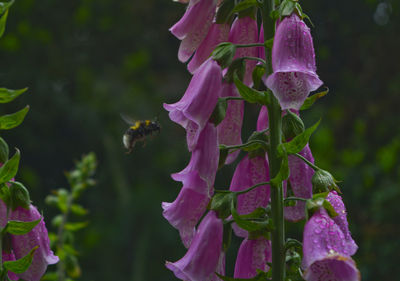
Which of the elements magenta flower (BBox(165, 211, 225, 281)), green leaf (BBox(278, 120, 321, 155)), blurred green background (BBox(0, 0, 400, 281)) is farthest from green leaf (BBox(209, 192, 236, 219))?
blurred green background (BBox(0, 0, 400, 281))

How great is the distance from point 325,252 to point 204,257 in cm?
17

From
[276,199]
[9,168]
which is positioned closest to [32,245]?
[9,168]

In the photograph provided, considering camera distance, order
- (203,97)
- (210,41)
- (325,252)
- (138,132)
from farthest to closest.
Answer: (138,132)
(210,41)
(203,97)
(325,252)

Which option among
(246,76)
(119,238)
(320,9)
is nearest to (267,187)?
(246,76)

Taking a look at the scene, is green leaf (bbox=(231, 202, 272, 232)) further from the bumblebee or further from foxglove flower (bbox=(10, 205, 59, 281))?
the bumblebee

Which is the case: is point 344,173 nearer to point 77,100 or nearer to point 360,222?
point 360,222

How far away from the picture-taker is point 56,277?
1468 millimetres

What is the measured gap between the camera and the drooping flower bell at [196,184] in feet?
2.63

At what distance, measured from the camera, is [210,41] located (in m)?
0.91

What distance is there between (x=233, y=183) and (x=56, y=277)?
76 cm

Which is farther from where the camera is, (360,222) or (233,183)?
(360,222)

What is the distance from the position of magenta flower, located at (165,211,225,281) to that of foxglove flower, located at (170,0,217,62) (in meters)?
0.28

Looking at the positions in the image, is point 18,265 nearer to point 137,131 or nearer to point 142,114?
point 137,131

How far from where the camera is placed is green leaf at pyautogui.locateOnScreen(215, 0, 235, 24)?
0.88 meters
